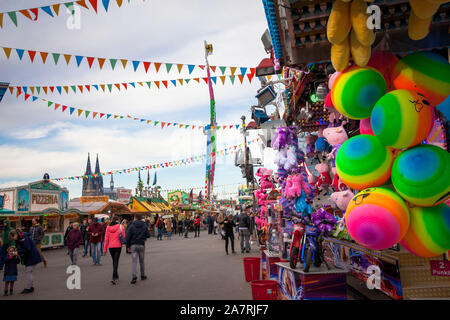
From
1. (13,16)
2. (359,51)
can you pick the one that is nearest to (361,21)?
(359,51)

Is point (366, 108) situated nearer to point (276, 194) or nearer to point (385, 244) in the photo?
point (385, 244)

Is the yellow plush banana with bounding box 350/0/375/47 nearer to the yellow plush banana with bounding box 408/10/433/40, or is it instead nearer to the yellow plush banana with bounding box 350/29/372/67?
the yellow plush banana with bounding box 350/29/372/67

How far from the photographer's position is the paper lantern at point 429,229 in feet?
9.27

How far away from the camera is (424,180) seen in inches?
108

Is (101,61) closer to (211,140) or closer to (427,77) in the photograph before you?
(427,77)

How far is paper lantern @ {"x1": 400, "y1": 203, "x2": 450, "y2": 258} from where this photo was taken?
2826 mm

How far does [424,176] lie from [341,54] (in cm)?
137

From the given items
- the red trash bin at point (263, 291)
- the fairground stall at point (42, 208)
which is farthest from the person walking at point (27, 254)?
the fairground stall at point (42, 208)

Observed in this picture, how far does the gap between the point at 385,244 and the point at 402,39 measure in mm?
2112

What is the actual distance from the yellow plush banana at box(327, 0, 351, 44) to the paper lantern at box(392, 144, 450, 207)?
1.22 meters

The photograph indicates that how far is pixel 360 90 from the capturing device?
327 centimetres

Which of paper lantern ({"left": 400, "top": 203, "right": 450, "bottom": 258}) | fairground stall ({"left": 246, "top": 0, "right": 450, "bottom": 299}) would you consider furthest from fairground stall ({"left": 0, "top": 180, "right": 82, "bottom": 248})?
paper lantern ({"left": 400, "top": 203, "right": 450, "bottom": 258})

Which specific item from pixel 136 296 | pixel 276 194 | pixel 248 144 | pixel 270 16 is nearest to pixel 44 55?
pixel 136 296
